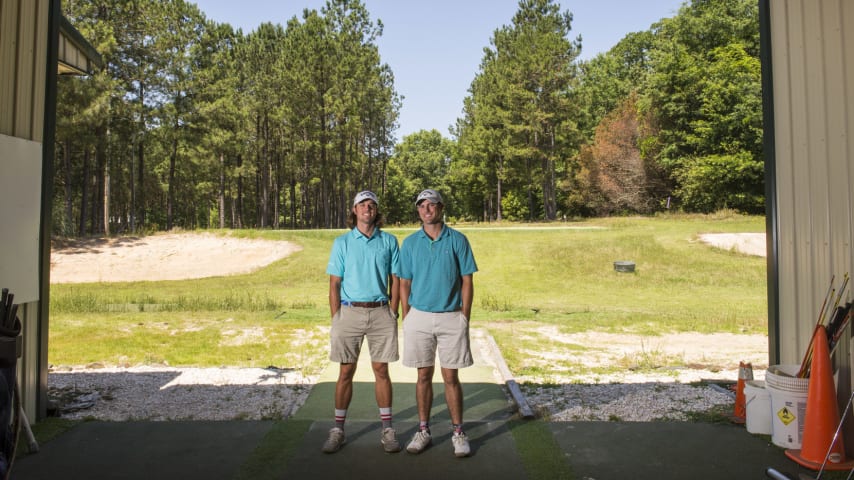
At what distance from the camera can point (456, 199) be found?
45688 mm

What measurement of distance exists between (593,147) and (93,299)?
86.7 ft

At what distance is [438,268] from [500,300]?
11.0 meters

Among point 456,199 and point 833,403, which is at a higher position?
point 456,199

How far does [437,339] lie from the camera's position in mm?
3906

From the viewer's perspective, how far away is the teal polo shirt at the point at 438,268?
3.83 meters

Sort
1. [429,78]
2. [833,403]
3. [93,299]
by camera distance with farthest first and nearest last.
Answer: [429,78]
[93,299]
[833,403]

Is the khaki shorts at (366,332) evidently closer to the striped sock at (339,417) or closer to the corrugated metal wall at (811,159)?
the striped sock at (339,417)

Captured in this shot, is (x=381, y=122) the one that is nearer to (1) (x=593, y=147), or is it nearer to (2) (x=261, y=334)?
(1) (x=593, y=147)

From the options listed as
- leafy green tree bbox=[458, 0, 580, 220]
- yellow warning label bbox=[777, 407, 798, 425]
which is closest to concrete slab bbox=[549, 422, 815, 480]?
yellow warning label bbox=[777, 407, 798, 425]

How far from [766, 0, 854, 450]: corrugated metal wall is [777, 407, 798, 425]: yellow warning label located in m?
0.53

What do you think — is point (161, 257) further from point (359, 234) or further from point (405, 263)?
point (405, 263)

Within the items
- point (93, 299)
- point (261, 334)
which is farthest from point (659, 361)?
point (93, 299)

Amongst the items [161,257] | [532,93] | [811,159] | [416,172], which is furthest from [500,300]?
[416,172]

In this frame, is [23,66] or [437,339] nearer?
[437,339]
